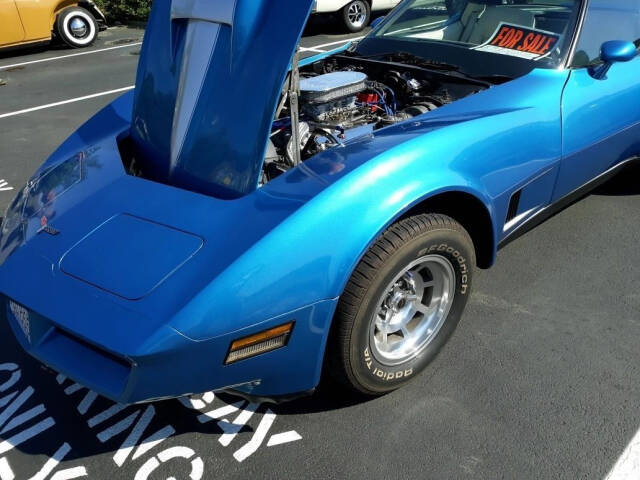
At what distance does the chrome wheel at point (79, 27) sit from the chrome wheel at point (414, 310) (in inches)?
365

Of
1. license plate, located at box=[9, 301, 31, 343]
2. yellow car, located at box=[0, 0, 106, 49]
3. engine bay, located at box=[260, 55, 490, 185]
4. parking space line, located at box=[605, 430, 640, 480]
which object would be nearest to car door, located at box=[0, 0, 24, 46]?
yellow car, located at box=[0, 0, 106, 49]

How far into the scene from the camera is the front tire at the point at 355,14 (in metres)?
9.88

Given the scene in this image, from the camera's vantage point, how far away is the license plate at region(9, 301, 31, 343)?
2.01m

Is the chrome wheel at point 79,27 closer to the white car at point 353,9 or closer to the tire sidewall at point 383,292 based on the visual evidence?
the white car at point 353,9

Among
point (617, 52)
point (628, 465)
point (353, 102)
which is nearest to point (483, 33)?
point (617, 52)

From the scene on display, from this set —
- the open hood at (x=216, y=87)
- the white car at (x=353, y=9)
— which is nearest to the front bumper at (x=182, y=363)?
the open hood at (x=216, y=87)

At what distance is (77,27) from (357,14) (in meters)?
4.75

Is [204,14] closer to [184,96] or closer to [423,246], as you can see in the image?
[184,96]

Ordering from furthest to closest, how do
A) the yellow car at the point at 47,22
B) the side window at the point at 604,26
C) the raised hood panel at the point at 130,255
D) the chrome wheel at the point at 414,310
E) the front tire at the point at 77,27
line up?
1. the front tire at the point at 77,27
2. the yellow car at the point at 47,22
3. the side window at the point at 604,26
4. the chrome wheel at the point at 414,310
5. the raised hood panel at the point at 130,255

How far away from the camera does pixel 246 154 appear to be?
2.20 metres

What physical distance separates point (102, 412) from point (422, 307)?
4.56 feet

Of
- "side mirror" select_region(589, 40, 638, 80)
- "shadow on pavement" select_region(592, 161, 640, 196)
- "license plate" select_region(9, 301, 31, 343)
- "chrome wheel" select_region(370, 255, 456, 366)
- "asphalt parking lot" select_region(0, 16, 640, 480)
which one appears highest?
"side mirror" select_region(589, 40, 638, 80)

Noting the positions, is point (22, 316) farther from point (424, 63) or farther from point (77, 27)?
point (77, 27)

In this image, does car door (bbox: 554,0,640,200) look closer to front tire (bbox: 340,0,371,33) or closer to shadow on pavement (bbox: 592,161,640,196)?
shadow on pavement (bbox: 592,161,640,196)
